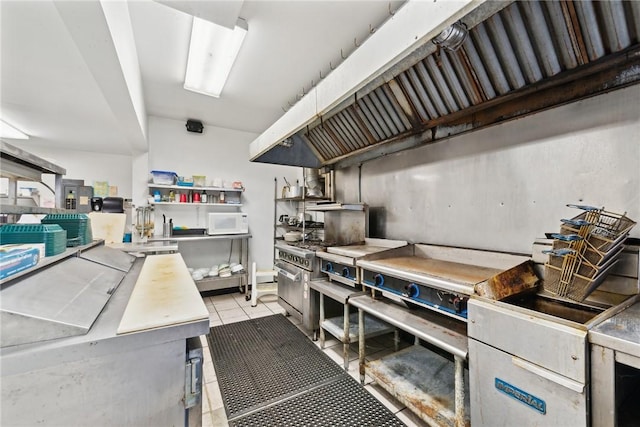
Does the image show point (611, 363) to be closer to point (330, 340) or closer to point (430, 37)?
point (430, 37)

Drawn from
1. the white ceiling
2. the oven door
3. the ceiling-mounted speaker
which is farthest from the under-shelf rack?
the ceiling-mounted speaker

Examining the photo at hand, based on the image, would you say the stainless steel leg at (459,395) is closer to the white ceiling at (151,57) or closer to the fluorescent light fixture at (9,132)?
the white ceiling at (151,57)

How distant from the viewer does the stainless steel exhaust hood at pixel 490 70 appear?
4.01 feet

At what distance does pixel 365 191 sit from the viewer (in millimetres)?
3158

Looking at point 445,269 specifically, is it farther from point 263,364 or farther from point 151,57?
point 151,57

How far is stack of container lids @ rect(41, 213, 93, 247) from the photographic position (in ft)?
5.78

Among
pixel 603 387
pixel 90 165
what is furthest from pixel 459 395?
pixel 90 165

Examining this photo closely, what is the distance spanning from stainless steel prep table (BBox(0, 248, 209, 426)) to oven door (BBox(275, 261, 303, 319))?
1.93 m

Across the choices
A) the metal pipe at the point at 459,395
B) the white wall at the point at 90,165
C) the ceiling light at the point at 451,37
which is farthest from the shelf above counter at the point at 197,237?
the ceiling light at the point at 451,37

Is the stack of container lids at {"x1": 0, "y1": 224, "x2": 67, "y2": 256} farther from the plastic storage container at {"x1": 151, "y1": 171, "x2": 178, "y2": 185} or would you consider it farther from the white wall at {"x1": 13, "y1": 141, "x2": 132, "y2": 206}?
the white wall at {"x1": 13, "y1": 141, "x2": 132, "y2": 206}

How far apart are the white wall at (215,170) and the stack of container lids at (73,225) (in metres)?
2.53

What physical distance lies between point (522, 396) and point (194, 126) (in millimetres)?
4855

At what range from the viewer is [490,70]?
1683mm

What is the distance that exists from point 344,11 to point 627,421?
2.68m
